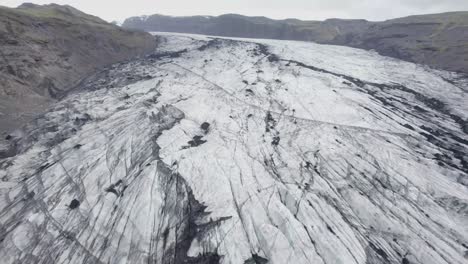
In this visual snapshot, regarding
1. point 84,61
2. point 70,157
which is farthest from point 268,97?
point 84,61

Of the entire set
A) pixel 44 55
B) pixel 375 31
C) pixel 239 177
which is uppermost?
pixel 375 31

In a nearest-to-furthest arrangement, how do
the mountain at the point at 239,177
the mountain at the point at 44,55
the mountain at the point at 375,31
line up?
the mountain at the point at 239,177 → the mountain at the point at 44,55 → the mountain at the point at 375,31

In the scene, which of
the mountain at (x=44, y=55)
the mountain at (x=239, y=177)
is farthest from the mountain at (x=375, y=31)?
the mountain at (x=44, y=55)

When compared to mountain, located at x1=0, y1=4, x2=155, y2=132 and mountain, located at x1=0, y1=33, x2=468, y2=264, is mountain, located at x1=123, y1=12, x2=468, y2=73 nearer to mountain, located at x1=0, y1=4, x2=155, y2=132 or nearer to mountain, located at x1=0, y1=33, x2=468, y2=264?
mountain, located at x1=0, y1=33, x2=468, y2=264

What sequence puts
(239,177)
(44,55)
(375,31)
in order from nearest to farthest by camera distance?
(239,177) < (44,55) < (375,31)

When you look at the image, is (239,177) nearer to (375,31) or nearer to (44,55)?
(44,55)

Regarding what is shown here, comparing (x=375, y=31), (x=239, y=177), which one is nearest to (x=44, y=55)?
(x=239, y=177)

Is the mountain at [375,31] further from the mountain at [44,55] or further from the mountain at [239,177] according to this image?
the mountain at [44,55]
